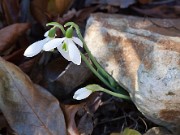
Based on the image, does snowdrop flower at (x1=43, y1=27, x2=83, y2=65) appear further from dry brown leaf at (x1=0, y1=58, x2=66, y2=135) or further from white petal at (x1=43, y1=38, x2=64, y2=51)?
Answer: dry brown leaf at (x1=0, y1=58, x2=66, y2=135)

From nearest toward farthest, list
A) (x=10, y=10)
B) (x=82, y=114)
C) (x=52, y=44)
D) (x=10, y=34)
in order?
(x=52, y=44) < (x=82, y=114) < (x=10, y=34) < (x=10, y=10)

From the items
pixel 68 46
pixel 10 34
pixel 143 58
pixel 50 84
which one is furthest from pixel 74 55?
pixel 10 34

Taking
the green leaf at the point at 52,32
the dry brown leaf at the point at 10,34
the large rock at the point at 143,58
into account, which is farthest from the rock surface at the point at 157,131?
the dry brown leaf at the point at 10,34

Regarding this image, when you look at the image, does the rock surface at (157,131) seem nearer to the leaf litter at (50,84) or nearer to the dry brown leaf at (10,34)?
the leaf litter at (50,84)

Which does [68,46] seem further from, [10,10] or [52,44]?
[10,10]

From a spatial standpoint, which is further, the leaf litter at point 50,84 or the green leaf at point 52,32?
the leaf litter at point 50,84

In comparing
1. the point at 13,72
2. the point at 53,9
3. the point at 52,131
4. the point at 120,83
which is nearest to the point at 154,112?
the point at 120,83
